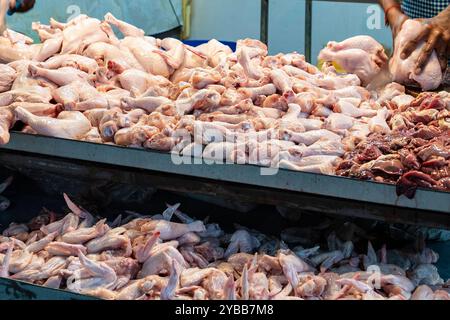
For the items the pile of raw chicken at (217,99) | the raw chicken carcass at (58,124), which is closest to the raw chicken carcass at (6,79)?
the pile of raw chicken at (217,99)

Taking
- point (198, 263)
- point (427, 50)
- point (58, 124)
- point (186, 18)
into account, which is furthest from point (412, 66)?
point (186, 18)

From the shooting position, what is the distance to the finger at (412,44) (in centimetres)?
368

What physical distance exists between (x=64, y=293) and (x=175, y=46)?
1682 millimetres

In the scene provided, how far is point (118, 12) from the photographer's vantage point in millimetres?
8047

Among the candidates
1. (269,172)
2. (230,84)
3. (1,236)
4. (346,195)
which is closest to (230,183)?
(269,172)

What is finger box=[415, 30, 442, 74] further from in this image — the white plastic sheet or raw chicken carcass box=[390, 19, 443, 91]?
the white plastic sheet

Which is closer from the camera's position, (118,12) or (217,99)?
(217,99)

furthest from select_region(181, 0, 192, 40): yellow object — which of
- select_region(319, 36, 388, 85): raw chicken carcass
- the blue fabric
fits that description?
select_region(319, 36, 388, 85): raw chicken carcass

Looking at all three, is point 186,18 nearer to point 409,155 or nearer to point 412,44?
point 412,44

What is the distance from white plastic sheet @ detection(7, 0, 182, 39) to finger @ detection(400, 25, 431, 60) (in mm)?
4819

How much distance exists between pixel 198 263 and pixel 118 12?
18.4 feet

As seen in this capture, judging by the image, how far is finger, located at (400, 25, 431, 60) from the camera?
368cm

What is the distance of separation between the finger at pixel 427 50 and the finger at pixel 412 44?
36 millimetres

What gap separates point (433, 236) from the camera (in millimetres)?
3258
